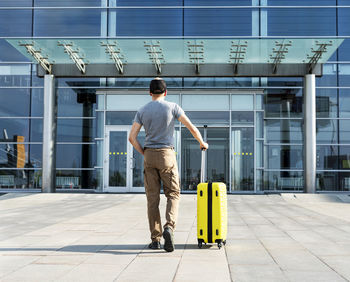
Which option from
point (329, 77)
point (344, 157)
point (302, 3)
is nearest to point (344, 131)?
point (344, 157)

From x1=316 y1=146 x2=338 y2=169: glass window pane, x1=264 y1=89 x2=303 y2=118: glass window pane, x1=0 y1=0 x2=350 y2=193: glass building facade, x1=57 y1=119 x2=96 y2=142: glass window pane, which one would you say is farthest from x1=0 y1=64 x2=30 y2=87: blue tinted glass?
x1=316 y1=146 x2=338 y2=169: glass window pane

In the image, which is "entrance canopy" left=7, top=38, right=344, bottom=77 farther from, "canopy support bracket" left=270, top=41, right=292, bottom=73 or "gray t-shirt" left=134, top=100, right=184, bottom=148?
"gray t-shirt" left=134, top=100, right=184, bottom=148

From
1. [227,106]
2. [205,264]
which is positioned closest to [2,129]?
[227,106]

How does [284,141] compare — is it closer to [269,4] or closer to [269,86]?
[269,86]

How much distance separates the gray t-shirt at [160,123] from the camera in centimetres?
474

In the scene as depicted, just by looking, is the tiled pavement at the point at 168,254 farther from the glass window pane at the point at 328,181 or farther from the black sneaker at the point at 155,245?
the glass window pane at the point at 328,181

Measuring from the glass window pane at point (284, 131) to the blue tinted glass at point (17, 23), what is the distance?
34.0 ft

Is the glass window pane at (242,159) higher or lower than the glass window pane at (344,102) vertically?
lower

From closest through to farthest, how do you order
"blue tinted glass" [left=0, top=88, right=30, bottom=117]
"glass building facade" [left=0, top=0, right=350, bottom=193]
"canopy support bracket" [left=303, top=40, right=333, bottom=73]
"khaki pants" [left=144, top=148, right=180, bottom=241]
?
"khaki pants" [left=144, top=148, right=180, bottom=241] → "canopy support bracket" [left=303, top=40, right=333, bottom=73] → "glass building facade" [left=0, top=0, right=350, bottom=193] → "blue tinted glass" [left=0, top=88, right=30, bottom=117]

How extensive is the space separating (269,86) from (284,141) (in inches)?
86.9

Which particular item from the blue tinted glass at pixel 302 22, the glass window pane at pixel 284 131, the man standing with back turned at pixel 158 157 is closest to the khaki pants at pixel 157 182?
the man standing with back turned at pixel 158 157

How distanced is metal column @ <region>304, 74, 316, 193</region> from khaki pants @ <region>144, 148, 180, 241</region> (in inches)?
425

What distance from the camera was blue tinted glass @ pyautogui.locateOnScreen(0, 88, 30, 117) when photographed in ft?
57.6

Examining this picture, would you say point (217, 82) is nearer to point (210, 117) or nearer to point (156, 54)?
point (210, 117)
